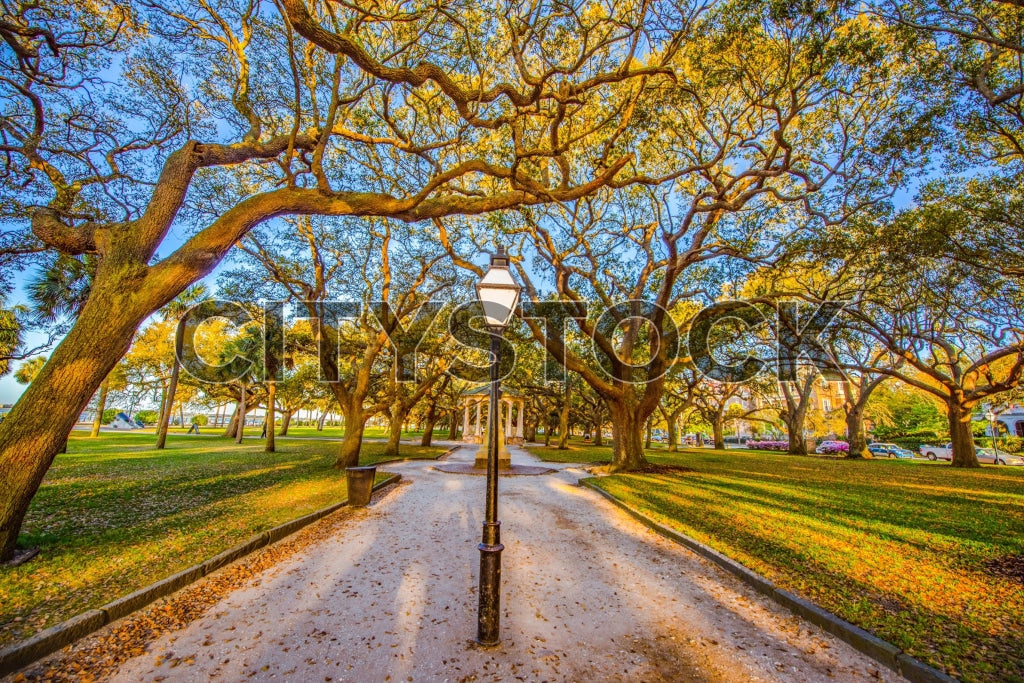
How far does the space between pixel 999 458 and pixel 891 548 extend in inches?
1367

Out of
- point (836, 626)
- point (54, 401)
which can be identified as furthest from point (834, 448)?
point (54, 401)

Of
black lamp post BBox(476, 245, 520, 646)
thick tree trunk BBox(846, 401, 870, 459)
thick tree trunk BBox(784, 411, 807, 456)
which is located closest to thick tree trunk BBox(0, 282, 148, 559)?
black lamp post BBox(476, 245, 520, 646)

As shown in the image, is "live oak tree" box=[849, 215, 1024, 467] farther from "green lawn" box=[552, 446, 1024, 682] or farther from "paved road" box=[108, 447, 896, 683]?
"paved road" box=[108, 447, 896, 683]

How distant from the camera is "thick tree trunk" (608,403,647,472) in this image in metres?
15.1

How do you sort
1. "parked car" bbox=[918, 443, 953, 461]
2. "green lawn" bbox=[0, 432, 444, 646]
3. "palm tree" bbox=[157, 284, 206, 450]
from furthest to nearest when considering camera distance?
1. "parked car" bbox=[918, 443, 953, 461]
2. "palm tree" bbox=[157, 284, 206, 450]
3. "green lawn" bbox=[0, 432, 444, 646]

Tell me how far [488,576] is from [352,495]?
612 cm

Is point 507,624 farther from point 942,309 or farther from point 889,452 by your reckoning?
point 889,452

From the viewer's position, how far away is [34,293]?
50.5 feet

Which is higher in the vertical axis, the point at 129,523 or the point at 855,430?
the point at 855,430

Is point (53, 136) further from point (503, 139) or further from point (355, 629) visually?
point (355, 629)

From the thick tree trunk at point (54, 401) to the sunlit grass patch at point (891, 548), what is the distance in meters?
7.97

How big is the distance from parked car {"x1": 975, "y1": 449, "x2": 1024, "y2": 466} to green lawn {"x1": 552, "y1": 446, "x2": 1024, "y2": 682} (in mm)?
24299

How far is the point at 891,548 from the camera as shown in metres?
5.81

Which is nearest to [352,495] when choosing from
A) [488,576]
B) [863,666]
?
[488,576]
